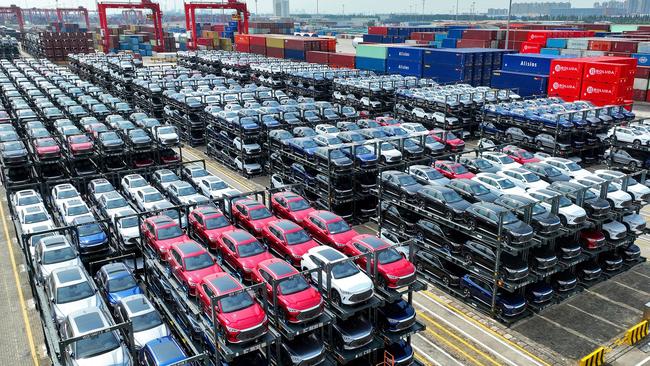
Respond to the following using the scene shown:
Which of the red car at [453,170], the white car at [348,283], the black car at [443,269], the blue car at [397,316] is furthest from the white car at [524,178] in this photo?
the white car at [348,283]

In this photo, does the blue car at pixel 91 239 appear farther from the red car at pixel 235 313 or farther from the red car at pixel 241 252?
the red car at pixel 235 313

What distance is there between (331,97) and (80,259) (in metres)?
42.0

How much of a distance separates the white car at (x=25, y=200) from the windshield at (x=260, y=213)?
1169 cm

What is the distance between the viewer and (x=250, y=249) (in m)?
19.2

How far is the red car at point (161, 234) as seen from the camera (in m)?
19.7

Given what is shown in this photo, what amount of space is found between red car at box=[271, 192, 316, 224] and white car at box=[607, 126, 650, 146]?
79.7 feet

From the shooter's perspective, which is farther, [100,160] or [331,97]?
[331,97]

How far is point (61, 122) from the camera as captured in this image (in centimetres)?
3844

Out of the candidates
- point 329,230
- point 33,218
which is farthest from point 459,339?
point 33,218

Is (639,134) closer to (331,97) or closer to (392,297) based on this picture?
(392,297)

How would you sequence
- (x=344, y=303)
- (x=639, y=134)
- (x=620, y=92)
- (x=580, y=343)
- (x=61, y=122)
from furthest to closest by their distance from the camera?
(x=620, y=92) → (x=61, y=122) → (x=639, y=134) → (x=580, y=343) → (x=344, y=303)

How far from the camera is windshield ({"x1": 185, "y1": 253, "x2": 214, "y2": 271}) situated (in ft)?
57.6

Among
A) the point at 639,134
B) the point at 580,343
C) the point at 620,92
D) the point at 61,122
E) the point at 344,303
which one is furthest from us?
the point at 620,92

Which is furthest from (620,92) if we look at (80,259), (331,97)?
(80,259)
